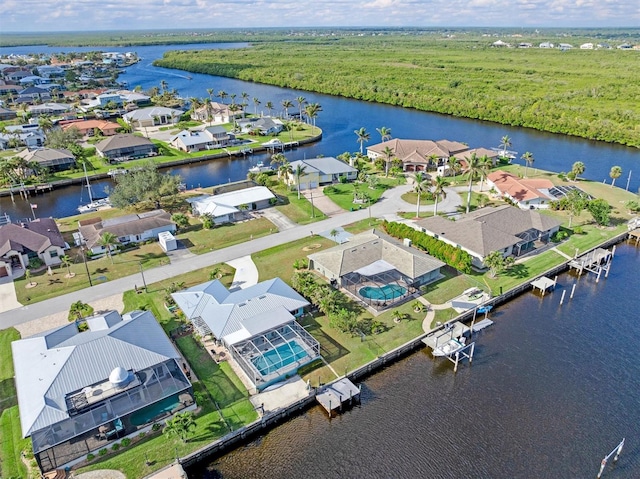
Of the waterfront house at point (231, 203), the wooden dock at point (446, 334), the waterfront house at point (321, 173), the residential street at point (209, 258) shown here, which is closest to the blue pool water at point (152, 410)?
the residential street at point (209, 258)

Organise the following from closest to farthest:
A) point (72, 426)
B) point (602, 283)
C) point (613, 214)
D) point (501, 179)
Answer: point (72, 426) < point (602, 283) < point (613, 214) < point (501, 179)

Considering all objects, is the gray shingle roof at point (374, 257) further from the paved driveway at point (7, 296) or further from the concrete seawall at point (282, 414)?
the paved driveway at point (7, 296)

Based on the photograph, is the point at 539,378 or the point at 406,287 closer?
the point at 539,378

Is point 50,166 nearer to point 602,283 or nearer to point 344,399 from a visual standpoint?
point 344,399

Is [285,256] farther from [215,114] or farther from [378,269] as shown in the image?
[215,114]

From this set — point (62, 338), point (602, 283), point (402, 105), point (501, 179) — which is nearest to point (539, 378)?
point (602, 283)

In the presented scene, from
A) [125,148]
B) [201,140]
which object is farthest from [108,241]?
[201,140]
